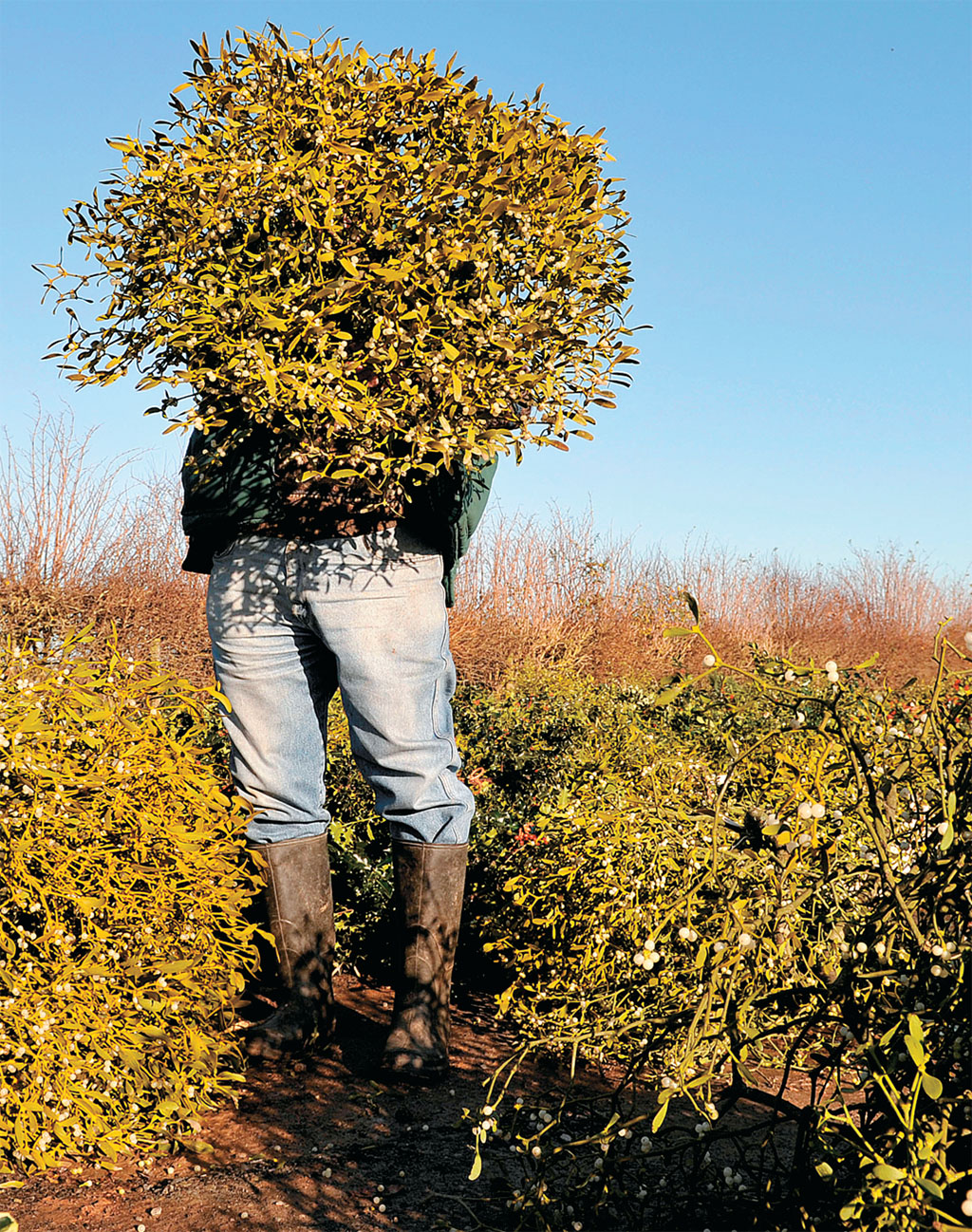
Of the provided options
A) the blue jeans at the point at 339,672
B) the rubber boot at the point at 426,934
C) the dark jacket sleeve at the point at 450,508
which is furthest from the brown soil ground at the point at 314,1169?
the dark jacket sleeve at the point at 450,508

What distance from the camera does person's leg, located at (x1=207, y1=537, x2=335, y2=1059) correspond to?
2760 millimetres

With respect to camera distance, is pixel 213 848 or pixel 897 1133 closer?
pixel 897 1133

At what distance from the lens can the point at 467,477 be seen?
8.64ft

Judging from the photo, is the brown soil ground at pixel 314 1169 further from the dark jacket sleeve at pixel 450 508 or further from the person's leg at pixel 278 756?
the dark jacket sleeve at pixel 450 508

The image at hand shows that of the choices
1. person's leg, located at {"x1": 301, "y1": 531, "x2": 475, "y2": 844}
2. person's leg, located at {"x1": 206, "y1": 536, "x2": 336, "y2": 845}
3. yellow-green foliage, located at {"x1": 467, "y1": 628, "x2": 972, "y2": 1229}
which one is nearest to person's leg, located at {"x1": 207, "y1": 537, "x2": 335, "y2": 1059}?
person's leg, located at {"x1": 206, "y1": 536, "x2": 336, "y2": 845}

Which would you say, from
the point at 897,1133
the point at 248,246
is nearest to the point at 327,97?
the point at 248,246

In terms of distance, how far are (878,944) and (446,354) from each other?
1.37 m

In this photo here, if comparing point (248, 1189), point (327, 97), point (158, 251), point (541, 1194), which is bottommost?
point (248, 1189)

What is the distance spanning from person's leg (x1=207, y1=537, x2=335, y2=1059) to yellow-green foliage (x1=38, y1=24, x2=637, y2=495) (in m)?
0.67

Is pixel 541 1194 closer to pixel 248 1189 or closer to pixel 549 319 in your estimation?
pixel 248 1189

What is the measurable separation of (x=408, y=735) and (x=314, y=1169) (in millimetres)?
1009

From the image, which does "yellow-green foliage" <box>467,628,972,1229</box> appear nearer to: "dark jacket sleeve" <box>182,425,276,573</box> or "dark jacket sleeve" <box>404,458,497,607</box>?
"dark jacket sleeve" <box>404,458,497,607</box>

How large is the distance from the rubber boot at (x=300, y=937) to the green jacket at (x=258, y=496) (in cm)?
88

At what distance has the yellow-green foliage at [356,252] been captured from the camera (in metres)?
2.08
